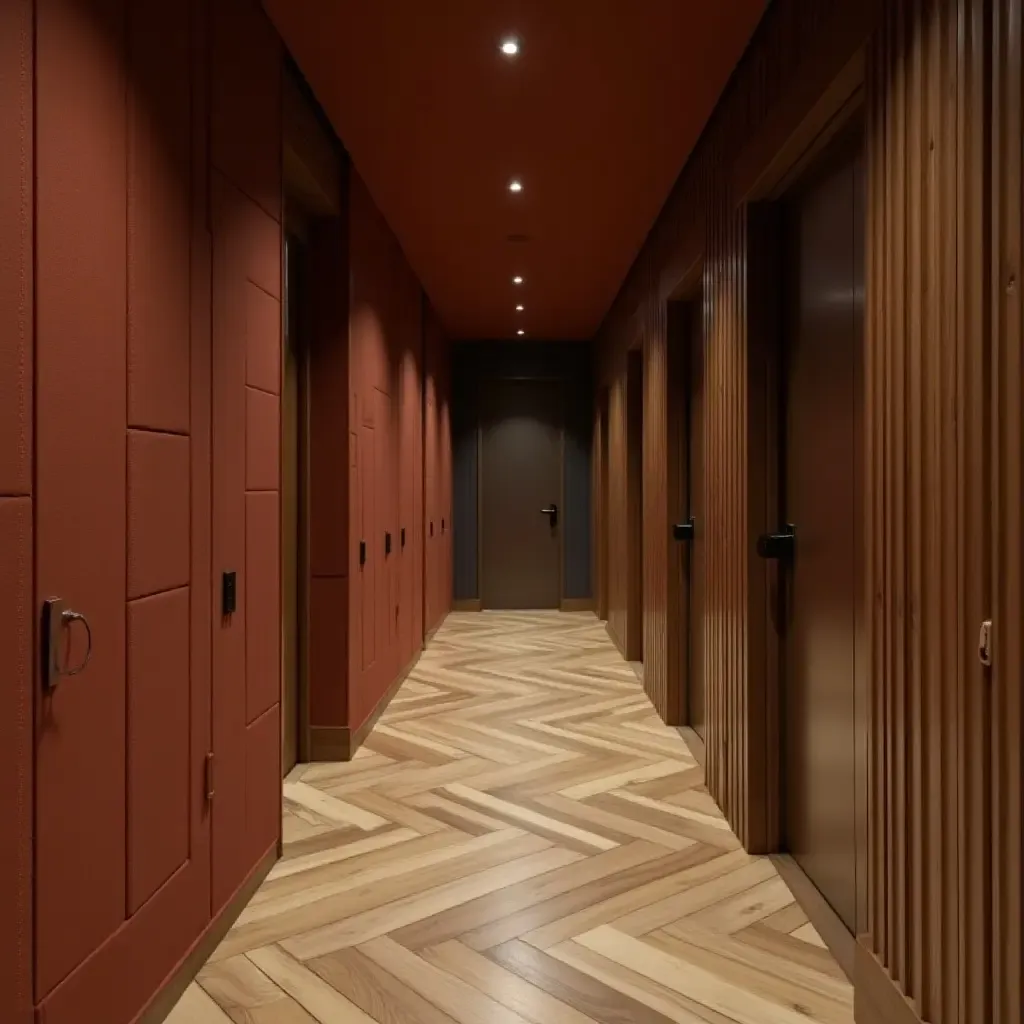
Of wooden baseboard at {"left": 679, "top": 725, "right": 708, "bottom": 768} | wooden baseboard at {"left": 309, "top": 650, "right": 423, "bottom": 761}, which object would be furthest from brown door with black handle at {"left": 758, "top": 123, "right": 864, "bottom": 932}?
wooden baseboard at {"left": 309, "top": 650, "right": 423, "bottom": 761}

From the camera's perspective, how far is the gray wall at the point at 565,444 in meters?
10.1

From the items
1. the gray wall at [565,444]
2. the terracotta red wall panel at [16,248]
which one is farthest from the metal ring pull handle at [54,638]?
the gray wall at [565,444]

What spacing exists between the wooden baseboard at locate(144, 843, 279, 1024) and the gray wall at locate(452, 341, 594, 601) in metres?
7.14

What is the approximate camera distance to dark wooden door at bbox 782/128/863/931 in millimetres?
2559

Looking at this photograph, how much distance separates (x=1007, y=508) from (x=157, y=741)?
1.84 metres

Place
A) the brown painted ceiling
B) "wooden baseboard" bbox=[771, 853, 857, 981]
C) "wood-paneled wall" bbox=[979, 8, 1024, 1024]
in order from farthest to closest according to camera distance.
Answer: the brown painted ceiling
"wooden baseboard" bbox=[771, 853, 857, 981]
"wood-paneled wall" bbox=[979, 8, 1024, 1024]

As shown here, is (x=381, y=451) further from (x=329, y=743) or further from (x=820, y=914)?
(x=820, y=914)

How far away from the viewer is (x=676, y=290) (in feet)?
15.5

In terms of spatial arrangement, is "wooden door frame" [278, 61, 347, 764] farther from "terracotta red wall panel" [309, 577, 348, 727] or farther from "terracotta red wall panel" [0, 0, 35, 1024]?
"terracotta red wall panel" [0, 0, 35, 1024]

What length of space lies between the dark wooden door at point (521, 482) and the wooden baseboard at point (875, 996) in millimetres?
8018

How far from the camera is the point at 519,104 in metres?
3.72

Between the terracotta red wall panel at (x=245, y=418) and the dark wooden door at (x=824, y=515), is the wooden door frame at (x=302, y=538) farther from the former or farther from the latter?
the dark wooden door at (x=824, y=515)

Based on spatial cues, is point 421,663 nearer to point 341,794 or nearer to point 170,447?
point 341,794

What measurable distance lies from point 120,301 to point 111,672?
78 cm
